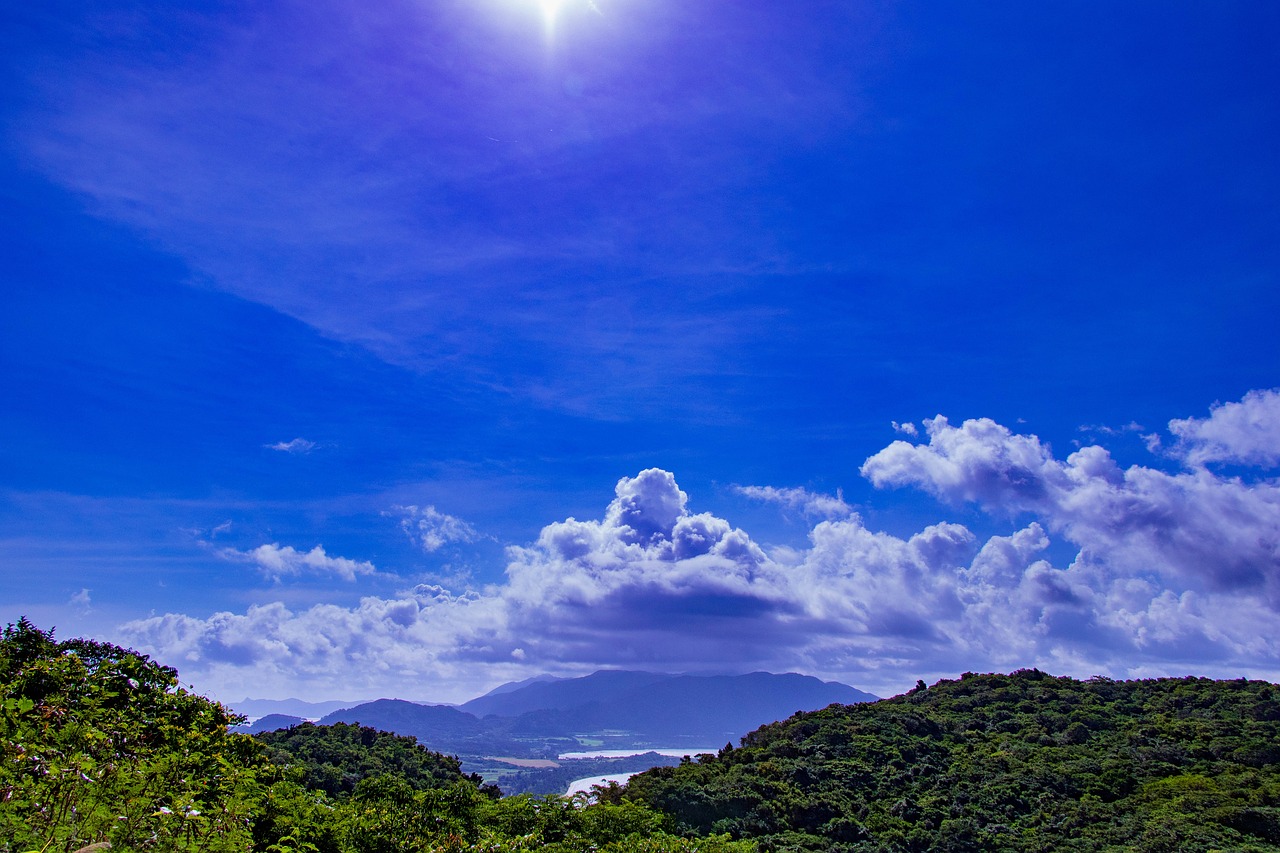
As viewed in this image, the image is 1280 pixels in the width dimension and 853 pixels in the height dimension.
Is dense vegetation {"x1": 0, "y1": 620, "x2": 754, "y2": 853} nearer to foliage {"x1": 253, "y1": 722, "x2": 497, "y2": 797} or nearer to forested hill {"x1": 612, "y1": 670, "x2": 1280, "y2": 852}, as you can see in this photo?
forested hill {"x1": 612, "y1": 670, "x2": 1280, "y2": 852}

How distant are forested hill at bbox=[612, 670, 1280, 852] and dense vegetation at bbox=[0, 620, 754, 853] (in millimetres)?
10441

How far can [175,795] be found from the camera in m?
9.91

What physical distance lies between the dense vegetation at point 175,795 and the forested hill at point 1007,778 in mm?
10441

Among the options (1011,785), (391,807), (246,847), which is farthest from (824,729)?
(246,847)

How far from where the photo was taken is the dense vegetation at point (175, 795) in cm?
801

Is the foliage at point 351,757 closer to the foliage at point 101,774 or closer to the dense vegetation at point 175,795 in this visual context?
the dense vegetation at point 175,795

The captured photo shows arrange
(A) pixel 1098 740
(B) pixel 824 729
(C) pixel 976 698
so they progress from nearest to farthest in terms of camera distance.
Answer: (A) pixel 1098 740 → (B) pixel 824 729 → (C) pixel 976 698

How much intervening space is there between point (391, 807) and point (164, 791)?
8.25m

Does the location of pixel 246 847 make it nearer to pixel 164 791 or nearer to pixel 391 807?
pixel 164 791

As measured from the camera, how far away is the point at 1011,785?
34938 millimetres

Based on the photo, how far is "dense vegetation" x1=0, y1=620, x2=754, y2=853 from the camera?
8008mm

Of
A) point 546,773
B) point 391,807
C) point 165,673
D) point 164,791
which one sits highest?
point 165,673

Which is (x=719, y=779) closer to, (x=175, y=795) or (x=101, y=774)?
(x=175, y=795)

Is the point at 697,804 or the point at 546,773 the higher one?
the point at 697,804
